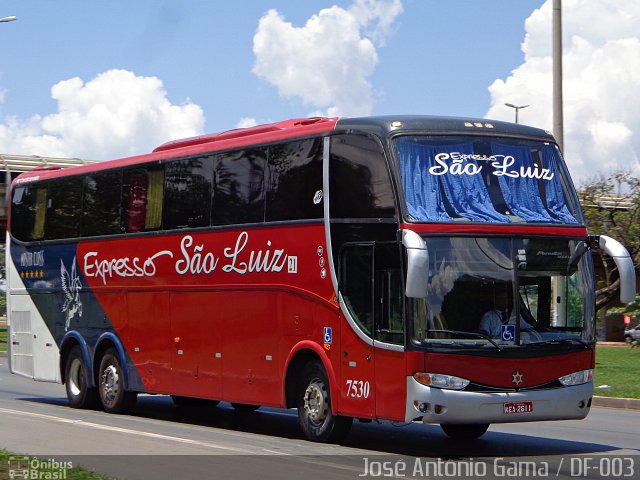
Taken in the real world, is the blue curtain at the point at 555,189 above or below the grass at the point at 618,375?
above

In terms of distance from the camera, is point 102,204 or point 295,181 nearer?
point 295,181

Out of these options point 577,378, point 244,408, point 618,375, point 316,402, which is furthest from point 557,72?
point 316,402

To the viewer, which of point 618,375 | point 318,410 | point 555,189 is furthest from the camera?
point 618,375

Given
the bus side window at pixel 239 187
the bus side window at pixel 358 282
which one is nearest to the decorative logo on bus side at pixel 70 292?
the bus side window at pixel 239 187

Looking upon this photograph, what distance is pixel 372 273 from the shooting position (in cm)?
1459

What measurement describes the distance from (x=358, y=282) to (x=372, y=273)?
307mm

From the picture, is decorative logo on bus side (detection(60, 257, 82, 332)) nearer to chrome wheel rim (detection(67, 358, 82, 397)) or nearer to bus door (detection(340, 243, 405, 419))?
chrome wheel rim (detection(67, 358, 82, 397))

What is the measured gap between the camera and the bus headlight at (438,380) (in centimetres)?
1372

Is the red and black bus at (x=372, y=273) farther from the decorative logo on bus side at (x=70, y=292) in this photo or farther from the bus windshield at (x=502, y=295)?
the decorative logo on bus side at (x=70, y=292)

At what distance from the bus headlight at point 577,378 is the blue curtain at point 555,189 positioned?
178 centimetres

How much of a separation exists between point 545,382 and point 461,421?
116 centimetres

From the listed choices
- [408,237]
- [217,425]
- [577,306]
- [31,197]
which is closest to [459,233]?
[408,237]

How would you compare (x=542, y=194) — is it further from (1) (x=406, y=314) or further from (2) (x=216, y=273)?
(2) (x=216, y=273)

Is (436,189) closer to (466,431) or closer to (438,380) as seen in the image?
(438,380)
